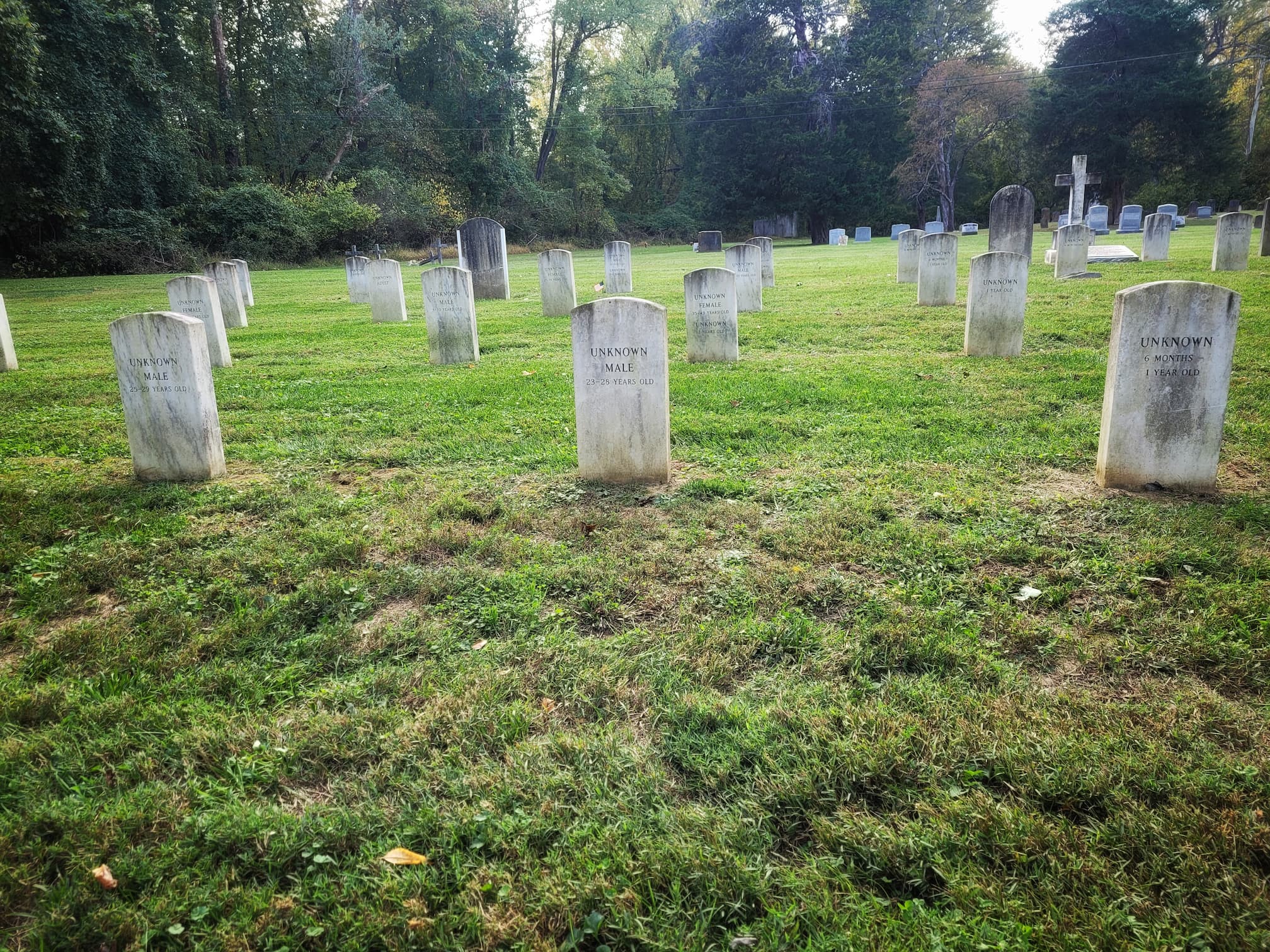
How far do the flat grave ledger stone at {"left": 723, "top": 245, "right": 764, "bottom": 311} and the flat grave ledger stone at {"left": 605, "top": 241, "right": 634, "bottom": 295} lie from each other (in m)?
4.20

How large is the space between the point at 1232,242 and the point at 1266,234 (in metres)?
3.18

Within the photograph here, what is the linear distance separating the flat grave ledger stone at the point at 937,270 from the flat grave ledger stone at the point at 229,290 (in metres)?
12.1

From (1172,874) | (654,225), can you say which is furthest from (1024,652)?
(654,225)

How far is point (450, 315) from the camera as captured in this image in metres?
9.77

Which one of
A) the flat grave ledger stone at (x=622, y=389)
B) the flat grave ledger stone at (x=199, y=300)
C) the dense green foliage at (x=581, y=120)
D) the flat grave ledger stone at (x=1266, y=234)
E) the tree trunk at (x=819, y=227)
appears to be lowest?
the flat grave ledger stone at (x=622, y=389)

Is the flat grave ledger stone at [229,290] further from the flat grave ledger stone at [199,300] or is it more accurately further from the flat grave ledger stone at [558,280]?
the flat grave ledger stone at [558,280]

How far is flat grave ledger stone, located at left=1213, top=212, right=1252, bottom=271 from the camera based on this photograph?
15156mm

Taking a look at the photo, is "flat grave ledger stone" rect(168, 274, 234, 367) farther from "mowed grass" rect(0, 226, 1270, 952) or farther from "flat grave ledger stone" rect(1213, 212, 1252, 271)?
"flat grave ledger stone" rect(1213, 212, 1252, 271)

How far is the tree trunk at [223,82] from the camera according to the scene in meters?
35.1

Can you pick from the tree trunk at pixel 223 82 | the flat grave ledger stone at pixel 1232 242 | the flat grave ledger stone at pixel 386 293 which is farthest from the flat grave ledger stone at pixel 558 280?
the tree trunk at pixel 223 82

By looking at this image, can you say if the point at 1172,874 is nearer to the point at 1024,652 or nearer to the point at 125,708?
the point at 1024,652

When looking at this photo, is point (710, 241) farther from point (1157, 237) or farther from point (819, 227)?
point (1157, 237)

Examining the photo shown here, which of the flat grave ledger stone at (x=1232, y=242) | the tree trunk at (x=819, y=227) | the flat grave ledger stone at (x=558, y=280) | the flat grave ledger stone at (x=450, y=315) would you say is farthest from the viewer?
the tree trunk at (x=819, y=227)

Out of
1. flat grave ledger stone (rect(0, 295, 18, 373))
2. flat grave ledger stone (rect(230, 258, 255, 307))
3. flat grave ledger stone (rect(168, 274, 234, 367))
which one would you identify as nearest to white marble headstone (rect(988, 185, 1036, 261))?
flat grave ledger stone (rect(168, 274, 234, 367))
